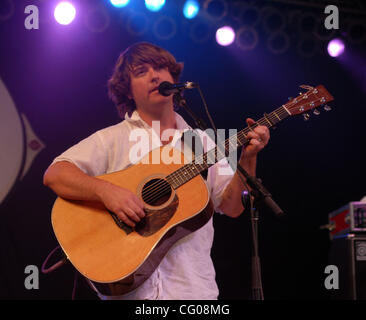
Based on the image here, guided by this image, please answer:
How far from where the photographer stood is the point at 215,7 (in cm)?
398

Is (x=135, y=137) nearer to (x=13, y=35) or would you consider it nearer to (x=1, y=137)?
(x=1, y=137)

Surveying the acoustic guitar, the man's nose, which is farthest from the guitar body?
the man's nose

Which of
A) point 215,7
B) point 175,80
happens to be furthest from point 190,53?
point 175,80

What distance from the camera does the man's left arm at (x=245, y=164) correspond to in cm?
246

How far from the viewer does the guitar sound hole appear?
2.47 m

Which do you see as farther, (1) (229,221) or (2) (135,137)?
(1) (229,221)

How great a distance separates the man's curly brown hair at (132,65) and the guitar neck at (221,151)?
2.68 feet

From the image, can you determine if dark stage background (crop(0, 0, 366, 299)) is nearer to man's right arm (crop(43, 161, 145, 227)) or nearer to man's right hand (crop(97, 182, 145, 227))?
man's right arm (crop(43, 161, 145, 227))

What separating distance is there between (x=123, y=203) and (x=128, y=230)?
5.7 inches

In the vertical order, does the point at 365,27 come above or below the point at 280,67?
above

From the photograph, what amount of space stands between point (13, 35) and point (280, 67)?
91.2 inches

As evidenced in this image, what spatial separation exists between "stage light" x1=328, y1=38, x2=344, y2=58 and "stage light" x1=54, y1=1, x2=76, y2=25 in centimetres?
229

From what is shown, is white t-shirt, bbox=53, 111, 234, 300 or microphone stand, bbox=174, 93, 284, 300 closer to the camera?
microphone stand, bbox=174, 93, 284, 300
